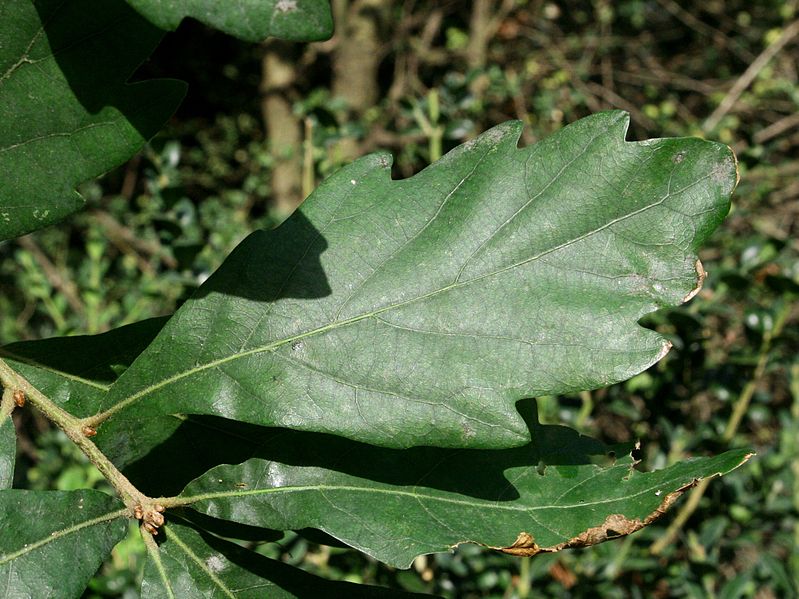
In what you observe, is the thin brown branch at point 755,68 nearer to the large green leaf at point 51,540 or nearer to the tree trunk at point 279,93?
the tree trunk at point 279,93

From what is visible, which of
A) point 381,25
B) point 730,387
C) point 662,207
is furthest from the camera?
point 381,25

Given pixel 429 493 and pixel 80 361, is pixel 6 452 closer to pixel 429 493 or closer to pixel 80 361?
pixel 80 361

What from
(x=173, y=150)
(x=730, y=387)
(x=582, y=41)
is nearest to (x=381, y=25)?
(x=582, y=41)

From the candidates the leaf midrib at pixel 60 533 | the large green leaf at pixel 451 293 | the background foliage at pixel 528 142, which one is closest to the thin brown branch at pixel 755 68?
the background foliage at pixel 528 142

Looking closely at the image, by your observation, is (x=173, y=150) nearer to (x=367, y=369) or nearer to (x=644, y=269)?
(x=367, y=369)

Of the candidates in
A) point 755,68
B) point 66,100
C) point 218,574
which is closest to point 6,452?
point 218,574
